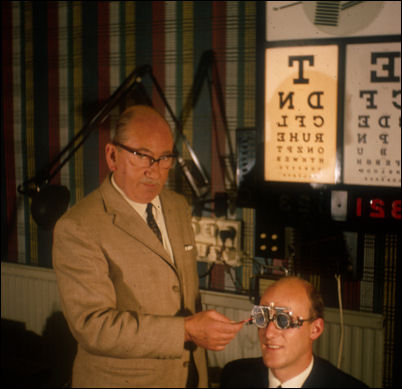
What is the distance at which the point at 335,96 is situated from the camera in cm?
219

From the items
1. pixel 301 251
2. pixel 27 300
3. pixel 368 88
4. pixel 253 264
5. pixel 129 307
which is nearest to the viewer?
pixel 129 307

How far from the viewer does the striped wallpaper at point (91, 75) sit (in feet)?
8.89

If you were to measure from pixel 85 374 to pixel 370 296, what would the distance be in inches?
65.8

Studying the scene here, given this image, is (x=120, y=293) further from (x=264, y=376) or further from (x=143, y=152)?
(x=264, y=376)

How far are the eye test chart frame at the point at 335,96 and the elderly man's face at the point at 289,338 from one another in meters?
0.72

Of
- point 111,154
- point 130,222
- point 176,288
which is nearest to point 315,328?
point 176,288

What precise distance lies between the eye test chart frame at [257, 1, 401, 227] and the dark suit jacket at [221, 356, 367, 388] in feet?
2.68

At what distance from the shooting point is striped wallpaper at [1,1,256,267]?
8.89 ft

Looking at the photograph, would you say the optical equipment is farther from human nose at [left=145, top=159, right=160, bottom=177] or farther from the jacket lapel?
human nose at [left=145, top=159, right=160, bottom=177]

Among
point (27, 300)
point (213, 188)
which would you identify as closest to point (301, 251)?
point (213, 188)

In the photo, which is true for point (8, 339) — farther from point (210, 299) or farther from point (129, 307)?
point (129, 307)

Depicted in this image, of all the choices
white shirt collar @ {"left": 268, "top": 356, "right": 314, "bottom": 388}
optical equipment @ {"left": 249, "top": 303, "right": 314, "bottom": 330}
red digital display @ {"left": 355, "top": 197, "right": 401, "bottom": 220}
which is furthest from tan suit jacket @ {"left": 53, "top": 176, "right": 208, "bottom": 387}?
red digital display @ {"left": 355, "top": 197, "right": 401, "bottom": 220}

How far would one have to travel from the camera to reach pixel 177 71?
283 cm

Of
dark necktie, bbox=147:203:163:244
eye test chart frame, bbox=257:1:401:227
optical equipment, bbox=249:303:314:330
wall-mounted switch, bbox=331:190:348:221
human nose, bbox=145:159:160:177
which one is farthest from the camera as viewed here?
wall-mounted switch, bbox=331:190:348:221
